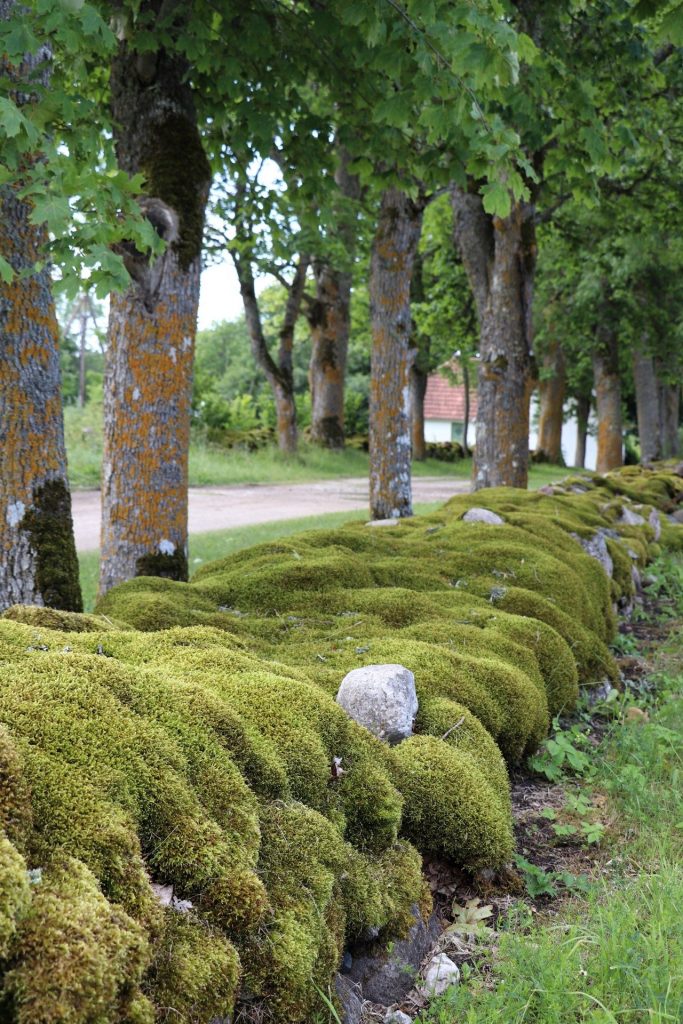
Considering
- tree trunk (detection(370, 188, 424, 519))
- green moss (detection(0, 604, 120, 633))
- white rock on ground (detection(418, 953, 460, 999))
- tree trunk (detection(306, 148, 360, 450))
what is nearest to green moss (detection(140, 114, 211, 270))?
green moss (detection(0, 604, 120, 633))

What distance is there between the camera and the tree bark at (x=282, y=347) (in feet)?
67.2

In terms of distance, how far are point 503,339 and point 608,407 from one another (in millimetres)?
12856

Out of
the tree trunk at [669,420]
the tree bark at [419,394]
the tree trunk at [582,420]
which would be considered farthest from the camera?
the tree trunk at [582,420]

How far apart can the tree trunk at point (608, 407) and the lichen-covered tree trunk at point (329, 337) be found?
6953 millimetres

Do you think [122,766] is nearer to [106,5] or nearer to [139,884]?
[139,884]

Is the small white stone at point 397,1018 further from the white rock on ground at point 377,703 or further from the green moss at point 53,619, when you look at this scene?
the green moss at point 53,619

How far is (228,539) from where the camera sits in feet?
37.1

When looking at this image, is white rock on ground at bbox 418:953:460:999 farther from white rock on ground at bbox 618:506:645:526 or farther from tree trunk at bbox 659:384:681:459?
tree trunk at bbox 659:384:681:459

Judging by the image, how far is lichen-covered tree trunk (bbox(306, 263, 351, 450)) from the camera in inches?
952

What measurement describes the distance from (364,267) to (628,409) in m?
22.4

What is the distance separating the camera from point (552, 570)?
6168mm

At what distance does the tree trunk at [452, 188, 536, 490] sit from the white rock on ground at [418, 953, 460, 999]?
902cm

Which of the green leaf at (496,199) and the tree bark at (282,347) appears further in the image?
the tree bark at (282,347)

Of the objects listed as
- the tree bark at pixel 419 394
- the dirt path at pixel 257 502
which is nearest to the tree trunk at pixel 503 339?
the dirt path at pixel 257 502
